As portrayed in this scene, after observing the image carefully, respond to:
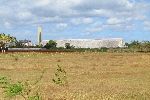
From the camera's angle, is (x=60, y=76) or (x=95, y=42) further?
(x=95, y=42)

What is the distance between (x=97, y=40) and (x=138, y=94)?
164964 mm

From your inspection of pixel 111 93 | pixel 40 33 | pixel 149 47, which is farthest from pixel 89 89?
pixel 40 33

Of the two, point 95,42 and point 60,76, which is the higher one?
point 95,42

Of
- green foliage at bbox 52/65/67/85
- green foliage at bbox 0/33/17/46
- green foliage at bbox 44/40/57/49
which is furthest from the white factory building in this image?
green foliage at bbox 52/65/67/85

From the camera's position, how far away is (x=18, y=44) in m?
141

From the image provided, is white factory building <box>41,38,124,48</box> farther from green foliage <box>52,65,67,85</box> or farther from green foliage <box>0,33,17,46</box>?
green foliage <box>52,65,67,85</box>

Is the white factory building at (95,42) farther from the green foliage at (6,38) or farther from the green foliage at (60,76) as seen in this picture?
the green foliage at (60,76)

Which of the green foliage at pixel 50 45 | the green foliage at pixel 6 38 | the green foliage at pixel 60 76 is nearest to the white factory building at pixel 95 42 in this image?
the green foliage at pixel 50 45

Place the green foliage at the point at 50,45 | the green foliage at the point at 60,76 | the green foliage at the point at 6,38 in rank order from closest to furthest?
the green foliage at the point at 60,76 < the green foliage at the point at 6,38 < the green foliage at the point at 50,45

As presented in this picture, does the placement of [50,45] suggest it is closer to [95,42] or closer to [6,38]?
[6,38]

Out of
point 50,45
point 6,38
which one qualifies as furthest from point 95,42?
point 6,38

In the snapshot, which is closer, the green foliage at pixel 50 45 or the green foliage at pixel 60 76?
the green foliage at pixel 60 76

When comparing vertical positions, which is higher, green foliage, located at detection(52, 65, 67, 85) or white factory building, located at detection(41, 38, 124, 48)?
white factory building, located at detection(41, 38, 124, 48)

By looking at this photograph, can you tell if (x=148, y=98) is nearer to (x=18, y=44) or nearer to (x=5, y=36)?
(x=5, y=36)
